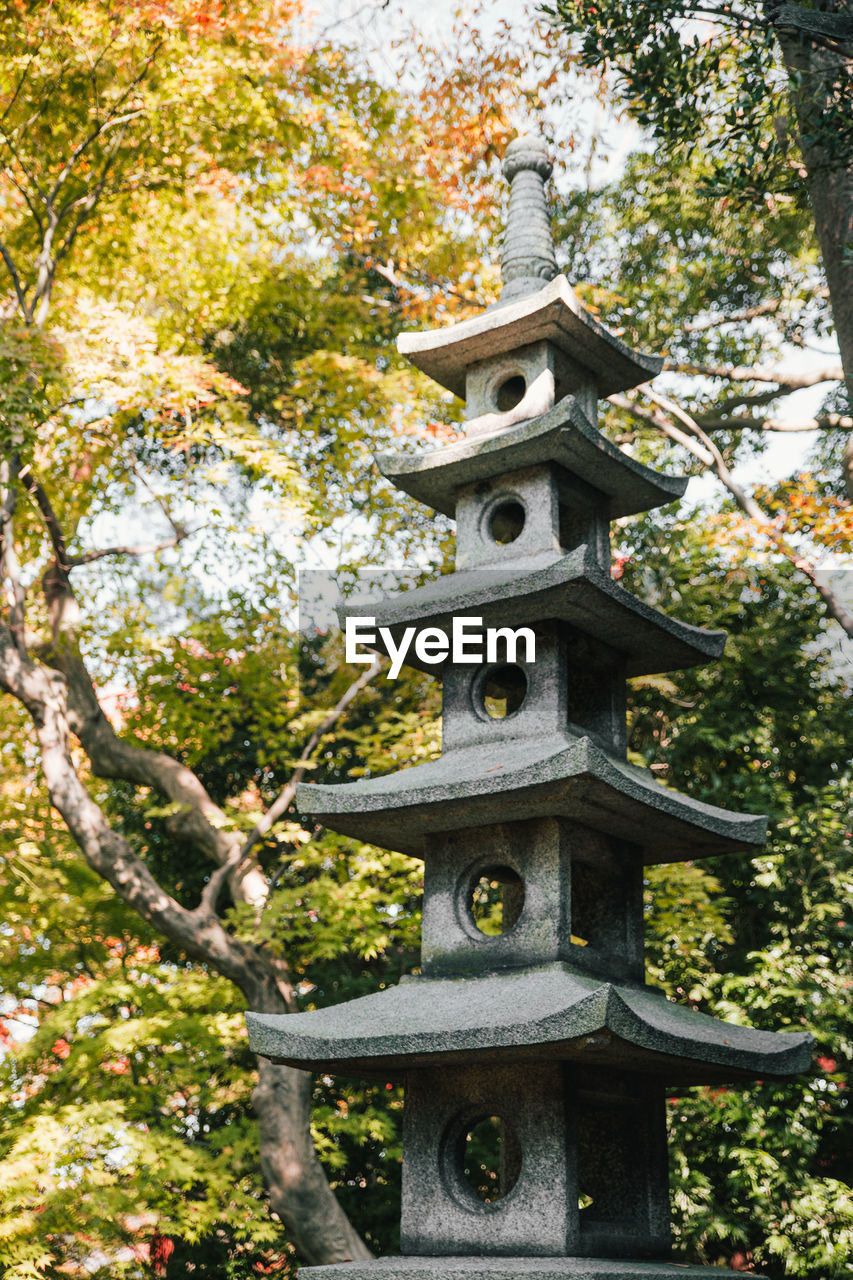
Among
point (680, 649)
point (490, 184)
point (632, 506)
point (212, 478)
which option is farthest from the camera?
point (490, 184)

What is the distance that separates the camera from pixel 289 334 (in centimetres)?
1469

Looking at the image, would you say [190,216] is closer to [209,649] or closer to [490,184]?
[490,184]

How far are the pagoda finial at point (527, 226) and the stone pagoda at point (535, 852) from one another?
4 cm

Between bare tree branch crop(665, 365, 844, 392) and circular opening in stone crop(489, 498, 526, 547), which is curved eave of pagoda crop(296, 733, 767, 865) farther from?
bare tree branch crop(665, 365, 844, 392)

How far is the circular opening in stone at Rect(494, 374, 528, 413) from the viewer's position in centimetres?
752

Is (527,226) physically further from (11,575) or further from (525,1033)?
(11,575)

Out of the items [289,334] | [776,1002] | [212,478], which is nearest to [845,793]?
[776,1002]

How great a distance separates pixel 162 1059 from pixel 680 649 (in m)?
6.85

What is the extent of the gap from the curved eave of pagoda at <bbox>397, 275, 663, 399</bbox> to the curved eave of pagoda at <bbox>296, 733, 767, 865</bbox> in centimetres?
275

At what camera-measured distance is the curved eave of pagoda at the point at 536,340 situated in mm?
6852

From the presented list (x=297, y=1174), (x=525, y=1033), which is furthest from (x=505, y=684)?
(x=297, y=1174)

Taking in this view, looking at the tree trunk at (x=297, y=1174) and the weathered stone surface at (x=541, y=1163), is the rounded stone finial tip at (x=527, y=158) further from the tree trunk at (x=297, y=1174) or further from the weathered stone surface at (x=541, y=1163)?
the tree trunk at (x=297, y=1174)

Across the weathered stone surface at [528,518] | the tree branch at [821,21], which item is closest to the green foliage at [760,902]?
the weathered stone surface at [528,518]

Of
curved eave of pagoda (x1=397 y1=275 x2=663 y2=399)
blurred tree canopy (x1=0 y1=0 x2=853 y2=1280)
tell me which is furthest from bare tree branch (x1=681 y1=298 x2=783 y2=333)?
curved eave of pagoda (x1=397 y1=275 x2=663 y2=399)
